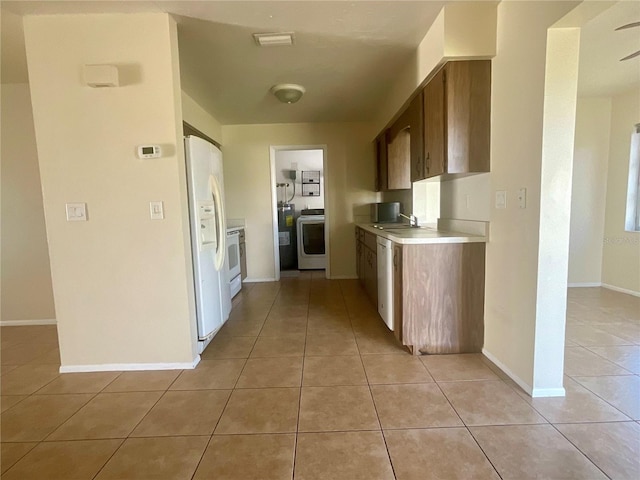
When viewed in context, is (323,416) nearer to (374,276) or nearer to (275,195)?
(374,276)

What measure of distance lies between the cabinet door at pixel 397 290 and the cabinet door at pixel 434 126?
663mm

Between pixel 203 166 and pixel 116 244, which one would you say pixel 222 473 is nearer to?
pixel 116 244

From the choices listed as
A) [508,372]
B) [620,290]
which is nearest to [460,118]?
[508,372]

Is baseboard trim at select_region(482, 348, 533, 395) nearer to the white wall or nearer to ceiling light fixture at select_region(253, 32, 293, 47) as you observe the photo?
ceiling light fixture at select_region(253, 32, 293, 47)

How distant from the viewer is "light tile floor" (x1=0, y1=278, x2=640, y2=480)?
1.28m

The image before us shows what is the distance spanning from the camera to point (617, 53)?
2.52 meters

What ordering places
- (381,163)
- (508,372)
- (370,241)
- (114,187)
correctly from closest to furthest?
1. (508,372)
2. (114,187)
3. (370,241)
4. (381,163)

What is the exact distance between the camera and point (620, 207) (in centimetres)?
359

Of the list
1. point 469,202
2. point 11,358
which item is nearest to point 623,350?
point 469,202

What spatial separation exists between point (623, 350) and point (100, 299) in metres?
3.76

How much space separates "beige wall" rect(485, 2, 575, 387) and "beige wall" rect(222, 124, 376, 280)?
265cm

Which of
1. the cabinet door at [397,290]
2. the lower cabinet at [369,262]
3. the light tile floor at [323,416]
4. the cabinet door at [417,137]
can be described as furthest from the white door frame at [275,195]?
the cabinet door at [397,290]

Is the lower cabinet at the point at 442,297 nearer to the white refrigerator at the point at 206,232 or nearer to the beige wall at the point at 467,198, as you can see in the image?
the beige wall at the point at 467,198

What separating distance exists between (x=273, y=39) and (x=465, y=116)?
148 centimetres
